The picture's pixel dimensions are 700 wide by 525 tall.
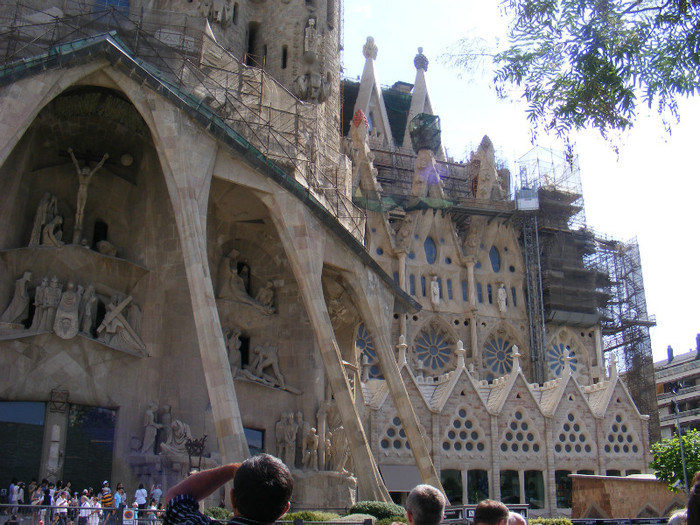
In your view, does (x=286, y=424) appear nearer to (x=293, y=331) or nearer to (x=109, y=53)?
(x=293, y=331)

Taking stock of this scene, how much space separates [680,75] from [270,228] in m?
17.5

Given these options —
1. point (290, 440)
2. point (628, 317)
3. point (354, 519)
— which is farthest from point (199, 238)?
point (628, 317)

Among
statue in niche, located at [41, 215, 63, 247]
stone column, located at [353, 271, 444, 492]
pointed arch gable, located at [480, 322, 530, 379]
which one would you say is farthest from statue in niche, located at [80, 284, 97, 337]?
pointed arch gable, located at [480, 322, 530, 379]

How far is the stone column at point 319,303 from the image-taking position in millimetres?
19625

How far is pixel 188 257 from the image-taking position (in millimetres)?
19109

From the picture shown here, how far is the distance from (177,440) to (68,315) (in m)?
4.28

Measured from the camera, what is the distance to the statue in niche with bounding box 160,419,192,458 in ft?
63.8

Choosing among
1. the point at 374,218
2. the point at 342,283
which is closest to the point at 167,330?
the point at 342,283

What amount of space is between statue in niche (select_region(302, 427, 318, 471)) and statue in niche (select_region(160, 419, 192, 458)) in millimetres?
3408

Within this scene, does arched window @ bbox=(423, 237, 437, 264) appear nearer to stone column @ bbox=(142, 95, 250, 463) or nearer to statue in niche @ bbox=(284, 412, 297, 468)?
statue in niche @ bbox=(284, 412, 297, 468)

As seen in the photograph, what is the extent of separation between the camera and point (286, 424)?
21.9 meters

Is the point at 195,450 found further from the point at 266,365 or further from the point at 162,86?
the point at 162,86

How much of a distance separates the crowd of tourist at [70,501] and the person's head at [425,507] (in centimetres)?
925

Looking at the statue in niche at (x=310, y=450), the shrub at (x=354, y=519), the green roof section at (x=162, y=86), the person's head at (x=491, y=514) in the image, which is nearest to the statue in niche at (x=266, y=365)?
→ the statue in niche at (x=310, y=450)
